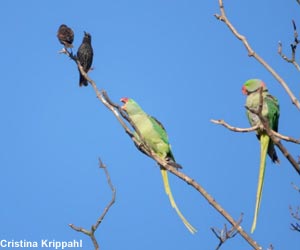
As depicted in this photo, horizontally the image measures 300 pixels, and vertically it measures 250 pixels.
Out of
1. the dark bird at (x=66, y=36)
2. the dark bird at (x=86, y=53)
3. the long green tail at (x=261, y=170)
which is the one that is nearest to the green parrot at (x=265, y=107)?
the long green tail at (x=261, y=170)

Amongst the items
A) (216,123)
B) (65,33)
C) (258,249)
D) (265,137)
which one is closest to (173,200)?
(265,137)

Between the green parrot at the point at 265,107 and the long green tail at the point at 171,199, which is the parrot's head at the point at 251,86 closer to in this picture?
the green parrot at the point at 265,107

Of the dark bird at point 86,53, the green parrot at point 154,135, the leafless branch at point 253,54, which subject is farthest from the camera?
the dark bird at point 86,53

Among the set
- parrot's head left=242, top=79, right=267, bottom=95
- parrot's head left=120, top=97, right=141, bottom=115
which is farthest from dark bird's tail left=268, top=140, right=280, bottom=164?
parrot's head left=120, top=97, right=141, bottom=115

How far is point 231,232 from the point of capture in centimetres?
414

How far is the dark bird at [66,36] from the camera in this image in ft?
38.1

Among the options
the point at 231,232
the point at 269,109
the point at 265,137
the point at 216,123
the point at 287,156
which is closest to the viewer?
the point at 287,156

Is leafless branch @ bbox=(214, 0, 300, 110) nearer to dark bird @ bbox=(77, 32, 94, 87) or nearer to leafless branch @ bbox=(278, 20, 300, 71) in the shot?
leafless branch @ bbox=(278, 20, 300, 71)

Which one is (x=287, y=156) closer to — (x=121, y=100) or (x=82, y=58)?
(x=121, y=100)

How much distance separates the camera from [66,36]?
38.3ft

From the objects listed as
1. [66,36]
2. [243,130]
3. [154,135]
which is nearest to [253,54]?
[243,130]

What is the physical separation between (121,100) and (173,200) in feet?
7.97

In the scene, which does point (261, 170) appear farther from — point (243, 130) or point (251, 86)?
point (251, 86)

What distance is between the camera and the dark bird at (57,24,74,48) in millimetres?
11605
